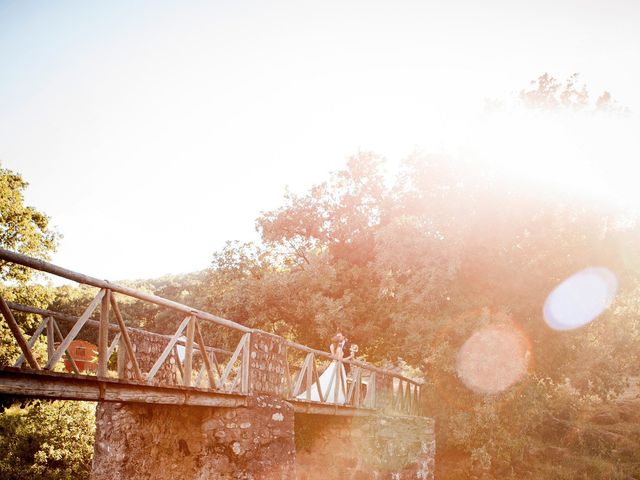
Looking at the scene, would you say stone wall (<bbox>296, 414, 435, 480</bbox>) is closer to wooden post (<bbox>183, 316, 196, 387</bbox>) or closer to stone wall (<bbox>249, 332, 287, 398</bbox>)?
stone wall (<bbox>249, 332, 287, 398</bbox>)

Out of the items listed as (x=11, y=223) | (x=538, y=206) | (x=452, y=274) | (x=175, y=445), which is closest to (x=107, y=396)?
(x=175, y=445)

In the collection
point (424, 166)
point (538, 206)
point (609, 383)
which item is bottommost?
point (609, 383)

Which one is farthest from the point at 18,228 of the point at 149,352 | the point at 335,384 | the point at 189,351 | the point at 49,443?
the point at 189,351

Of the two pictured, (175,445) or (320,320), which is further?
(320,320)

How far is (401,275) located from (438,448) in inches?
199

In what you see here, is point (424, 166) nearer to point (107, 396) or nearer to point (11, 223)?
point (107, 396)

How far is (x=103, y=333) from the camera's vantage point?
4617mm

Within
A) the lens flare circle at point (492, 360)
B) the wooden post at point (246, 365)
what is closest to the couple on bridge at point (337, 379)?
the wooden post at point (246, 365)

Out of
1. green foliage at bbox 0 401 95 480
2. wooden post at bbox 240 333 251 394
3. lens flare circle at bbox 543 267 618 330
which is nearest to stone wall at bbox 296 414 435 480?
lens flare circle at bbox 543 267 618 330

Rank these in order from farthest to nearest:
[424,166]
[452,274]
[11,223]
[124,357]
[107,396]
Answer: [11,223]
[424,166]
[452,274]
[124,357]
[107,396]

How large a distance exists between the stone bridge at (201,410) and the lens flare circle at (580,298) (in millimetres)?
4600

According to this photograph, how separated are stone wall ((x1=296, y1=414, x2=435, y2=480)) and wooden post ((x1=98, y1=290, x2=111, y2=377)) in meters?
7.84

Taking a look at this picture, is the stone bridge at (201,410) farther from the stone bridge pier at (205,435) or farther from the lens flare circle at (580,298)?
the lens flare circle at (580,298)

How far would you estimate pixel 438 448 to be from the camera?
13523 millimetres
